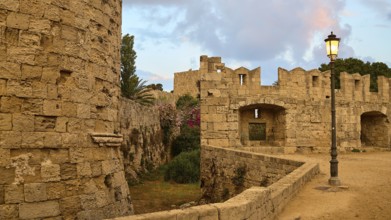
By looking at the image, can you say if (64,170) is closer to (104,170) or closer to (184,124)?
(104,170)

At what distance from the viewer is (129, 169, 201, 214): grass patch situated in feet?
46.1

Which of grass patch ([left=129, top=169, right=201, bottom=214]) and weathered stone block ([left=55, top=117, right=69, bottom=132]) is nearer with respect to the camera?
weathered stone block ([left=55, top=117, right=69, bottom=132])

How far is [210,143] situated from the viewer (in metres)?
15.6

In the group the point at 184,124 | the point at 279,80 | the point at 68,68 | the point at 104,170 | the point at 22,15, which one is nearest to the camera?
the point at 22,15

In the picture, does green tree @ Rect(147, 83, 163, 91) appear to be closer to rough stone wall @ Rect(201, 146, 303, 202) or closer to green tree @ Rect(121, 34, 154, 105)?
green tree @ Rect(121, 34, 154, 105)

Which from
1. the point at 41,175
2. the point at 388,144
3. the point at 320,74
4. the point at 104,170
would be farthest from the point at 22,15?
the point at 388,144

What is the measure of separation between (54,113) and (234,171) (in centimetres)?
742

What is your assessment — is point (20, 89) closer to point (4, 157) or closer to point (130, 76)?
point (4, 157)

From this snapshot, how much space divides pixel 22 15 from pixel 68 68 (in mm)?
1029

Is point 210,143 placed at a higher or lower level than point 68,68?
lower

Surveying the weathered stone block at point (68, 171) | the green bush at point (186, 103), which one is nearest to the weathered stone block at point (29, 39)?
the weathered stone block at point (68, 171)

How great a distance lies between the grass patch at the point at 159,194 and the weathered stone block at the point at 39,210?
7.03m

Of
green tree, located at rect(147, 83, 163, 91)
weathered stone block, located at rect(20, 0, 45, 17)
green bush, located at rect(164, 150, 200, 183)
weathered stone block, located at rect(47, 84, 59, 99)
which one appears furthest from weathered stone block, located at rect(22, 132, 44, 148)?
green tree, located at rect(147, 83, 163, 91)

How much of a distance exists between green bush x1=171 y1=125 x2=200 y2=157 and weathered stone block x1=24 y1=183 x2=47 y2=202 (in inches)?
784
